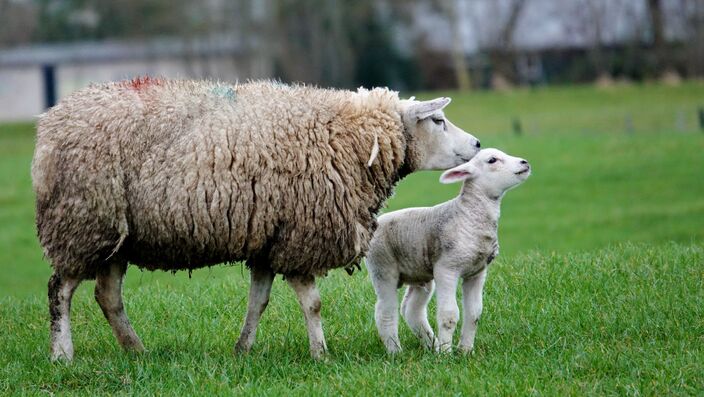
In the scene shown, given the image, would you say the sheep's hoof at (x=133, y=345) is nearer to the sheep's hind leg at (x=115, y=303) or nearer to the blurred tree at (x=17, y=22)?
the sheep's hind leg at (x=115, y=303)

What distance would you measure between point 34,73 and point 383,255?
5453 centimetres

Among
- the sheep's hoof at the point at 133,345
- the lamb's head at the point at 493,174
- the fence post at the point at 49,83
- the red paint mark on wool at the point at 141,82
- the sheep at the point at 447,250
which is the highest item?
the red paint mark on wool at the point at 141,82

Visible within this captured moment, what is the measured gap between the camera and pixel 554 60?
61.4m

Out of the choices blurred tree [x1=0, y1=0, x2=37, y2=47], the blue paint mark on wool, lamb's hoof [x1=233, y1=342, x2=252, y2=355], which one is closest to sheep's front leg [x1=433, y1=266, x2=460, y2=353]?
lamb's hoof [x1=233, y1=342, x2=252, y2=355]

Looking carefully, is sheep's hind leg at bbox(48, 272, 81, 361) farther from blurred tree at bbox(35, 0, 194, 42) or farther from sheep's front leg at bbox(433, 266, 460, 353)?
blurred tree at bbox(35, 0, 194, 42)

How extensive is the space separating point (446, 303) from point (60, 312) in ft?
8.66

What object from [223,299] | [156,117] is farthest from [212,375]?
[223,299]

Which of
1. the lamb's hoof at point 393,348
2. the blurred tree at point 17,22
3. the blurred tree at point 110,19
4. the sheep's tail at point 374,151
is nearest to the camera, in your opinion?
the lamb's hoof at point 393,348

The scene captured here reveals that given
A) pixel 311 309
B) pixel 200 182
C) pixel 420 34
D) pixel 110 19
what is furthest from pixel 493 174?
pixel 110 19

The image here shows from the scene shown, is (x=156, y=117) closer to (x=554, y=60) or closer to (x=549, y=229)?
(x=549, y=229)

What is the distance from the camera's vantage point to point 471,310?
7.44 metres

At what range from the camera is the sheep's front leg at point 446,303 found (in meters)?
7.37

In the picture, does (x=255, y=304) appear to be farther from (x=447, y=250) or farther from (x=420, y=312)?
(x=447, y=250)

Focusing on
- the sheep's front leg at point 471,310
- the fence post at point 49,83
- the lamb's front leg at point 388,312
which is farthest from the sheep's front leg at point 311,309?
the fence post at point 49,83
